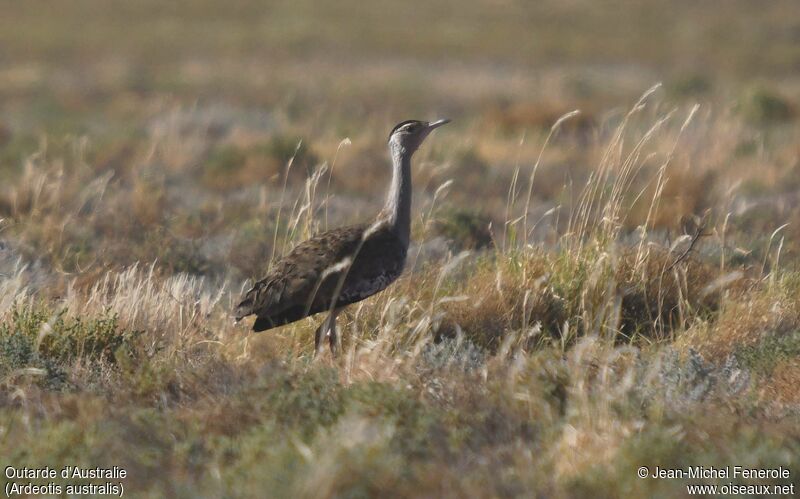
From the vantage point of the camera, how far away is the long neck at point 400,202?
624cm

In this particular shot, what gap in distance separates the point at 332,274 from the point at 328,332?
320mm

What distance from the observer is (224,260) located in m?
8.97

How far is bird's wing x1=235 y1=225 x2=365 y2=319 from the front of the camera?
19.2 ft

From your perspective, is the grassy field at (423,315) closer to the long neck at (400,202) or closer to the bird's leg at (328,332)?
the bird's leg at (328,332)

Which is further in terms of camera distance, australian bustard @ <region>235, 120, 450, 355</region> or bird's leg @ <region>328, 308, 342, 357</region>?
bird's leg @ <region>328, 308, 342, 357</region>

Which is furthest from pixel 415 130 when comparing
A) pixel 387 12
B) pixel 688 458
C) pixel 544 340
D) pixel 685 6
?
pixel 685 6

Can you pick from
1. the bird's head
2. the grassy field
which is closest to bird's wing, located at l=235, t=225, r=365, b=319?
the grassy field

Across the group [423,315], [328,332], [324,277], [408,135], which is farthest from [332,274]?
[408,135]

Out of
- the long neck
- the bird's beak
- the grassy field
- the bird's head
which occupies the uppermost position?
the bird's beak

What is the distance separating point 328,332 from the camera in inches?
240

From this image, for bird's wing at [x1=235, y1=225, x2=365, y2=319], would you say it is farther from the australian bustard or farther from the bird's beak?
the bird's beak

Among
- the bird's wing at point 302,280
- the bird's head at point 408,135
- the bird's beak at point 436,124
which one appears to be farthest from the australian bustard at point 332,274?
the bird's beak at point 436,124

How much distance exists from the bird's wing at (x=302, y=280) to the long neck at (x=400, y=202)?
23 cm

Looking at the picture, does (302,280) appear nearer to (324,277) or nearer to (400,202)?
(324,277)
